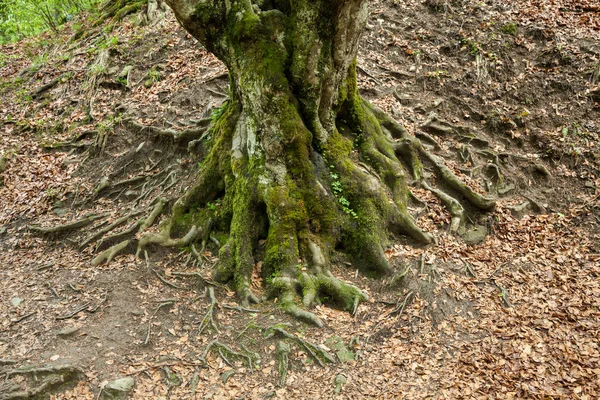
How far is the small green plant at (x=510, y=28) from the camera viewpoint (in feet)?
38.6

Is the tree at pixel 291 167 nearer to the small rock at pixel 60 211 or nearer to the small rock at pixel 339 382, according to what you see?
the small rock at pixel 339 382

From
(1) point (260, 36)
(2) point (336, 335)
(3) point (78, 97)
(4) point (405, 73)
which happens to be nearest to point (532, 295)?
(2) point (336, 335)

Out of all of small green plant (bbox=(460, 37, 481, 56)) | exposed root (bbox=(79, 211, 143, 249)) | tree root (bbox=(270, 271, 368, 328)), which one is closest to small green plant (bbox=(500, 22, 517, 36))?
small green plant (bbox=(460, 37, 481, 56))

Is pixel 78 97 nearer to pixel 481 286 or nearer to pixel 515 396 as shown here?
pixel 481 286

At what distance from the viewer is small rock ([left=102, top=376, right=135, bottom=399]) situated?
5.46m

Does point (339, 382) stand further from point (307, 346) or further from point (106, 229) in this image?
point (106, 229)

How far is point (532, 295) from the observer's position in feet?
22.6

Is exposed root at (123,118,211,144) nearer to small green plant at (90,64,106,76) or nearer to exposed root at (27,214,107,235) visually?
exposed root at (27,214,107,235)

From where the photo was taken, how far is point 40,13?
16672 millimetres

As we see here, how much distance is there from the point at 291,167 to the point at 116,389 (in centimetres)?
387

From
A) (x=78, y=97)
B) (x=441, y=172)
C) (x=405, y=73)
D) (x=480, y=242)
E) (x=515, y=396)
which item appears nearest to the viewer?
(x=515, y=396)

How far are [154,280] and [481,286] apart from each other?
5054 millimetres

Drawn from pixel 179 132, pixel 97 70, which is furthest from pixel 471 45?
pixel 97 70

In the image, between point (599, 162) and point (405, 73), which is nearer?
point (599, 162)
